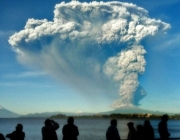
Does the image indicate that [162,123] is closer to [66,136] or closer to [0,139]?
[66,136]

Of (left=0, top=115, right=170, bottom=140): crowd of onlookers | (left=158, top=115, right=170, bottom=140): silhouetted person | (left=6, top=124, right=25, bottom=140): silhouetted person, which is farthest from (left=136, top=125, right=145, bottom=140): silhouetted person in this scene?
(left=6, top=124, right=25, bottom=140): silhouetted person

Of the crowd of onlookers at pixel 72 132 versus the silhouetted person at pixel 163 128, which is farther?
the silhouetted person at pixel 163 128

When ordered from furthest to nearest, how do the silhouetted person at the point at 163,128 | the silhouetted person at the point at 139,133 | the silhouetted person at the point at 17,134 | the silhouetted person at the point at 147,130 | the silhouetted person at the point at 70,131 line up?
1. the silhouetted person at the point at 163,128
2. the silhouetted person at the point at 147,130
3. the silhouetted person at the point at 139,133
4. the silhouetted person at the point at 70,131
5. the silhouetted person at the point at 17,134

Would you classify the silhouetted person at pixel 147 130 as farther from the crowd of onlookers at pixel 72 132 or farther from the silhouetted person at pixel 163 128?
the silhouetted person at pixel 163 128

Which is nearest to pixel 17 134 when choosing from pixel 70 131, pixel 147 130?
pixel 70 131

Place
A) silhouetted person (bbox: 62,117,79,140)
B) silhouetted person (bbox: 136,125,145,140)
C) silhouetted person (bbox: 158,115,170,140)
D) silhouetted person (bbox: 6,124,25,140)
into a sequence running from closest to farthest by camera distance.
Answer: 1. silhouetted person (bbox: 6,124,25,140)
2. silhouetted person (bbox: 62,117,79,140)
3. silhouetted person (bbox: 136,125,145,140)
4. silhouetted person (bbox: 158,115,170,140)

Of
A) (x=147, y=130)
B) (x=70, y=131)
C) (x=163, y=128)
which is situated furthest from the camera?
(x=163, y=128)

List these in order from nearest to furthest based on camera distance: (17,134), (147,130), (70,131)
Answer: (17,134) < (70,131) < (147,130)

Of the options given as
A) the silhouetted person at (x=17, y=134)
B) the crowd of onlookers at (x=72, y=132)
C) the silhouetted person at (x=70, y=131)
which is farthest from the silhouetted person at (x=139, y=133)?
the silhouetted person at (x=17, y=134)

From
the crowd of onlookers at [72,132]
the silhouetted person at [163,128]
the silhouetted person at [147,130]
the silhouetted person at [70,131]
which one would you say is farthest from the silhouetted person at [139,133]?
the silhouetted person at [70,131]

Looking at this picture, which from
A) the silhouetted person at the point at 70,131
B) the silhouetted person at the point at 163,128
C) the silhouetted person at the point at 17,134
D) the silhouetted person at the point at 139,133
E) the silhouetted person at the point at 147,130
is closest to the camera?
the silhouetted person at the point at 17,134

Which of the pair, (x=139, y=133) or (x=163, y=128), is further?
(x=163, y=128)

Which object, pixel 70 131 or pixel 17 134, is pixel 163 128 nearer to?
pixel 70 131

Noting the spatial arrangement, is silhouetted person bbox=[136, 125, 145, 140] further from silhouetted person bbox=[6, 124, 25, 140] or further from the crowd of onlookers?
silhouetted person bbox=[6, 124, 25, 140]
